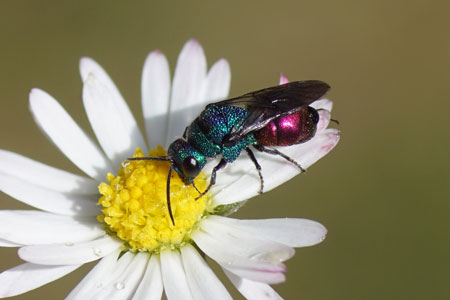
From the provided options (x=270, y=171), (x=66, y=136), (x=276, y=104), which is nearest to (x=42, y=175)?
(x=66, y=136)

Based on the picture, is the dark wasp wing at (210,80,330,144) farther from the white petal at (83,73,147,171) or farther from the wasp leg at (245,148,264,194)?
the white petal at (83,73,147,171)

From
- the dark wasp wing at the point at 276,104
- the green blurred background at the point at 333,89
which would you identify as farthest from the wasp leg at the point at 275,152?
the green blurred background at the point at 333,89

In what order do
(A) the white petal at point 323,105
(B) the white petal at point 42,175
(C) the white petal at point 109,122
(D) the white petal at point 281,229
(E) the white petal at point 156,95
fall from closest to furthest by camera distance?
(D) the white petal at point 281,229
(B) the white petal at point 42,175
(A) the white petal at point 323,105
(C) the white petal at point 109,122
(E) the white petal at point 156,95

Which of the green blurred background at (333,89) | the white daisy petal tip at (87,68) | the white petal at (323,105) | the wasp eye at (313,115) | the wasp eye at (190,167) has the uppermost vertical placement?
the white daisy petal tip at (87,68)

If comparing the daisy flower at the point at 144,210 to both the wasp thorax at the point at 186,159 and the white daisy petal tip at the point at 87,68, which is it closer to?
the white daisy petal tip at the point at 87,68

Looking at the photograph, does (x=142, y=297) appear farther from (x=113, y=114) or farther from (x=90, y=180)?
(x=113, y=114)

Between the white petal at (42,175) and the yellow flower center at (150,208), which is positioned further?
the white petal at (42,175)

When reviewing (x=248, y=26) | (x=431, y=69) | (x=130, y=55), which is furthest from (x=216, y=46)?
(x=431, y=69)

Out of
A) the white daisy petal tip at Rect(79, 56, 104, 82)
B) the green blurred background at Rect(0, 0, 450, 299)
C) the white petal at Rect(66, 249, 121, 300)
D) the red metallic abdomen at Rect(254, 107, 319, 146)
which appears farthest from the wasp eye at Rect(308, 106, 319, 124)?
the green blurred background at Rect(0, 0, 450, 299)
